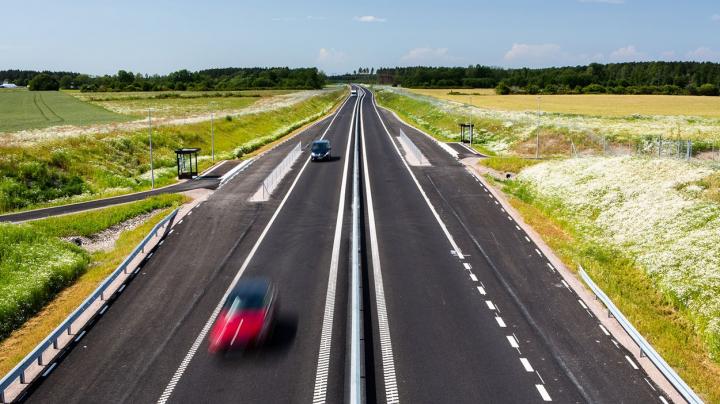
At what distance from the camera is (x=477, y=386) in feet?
46.4

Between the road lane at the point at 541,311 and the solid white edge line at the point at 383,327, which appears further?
the road lane at the point at 541,311

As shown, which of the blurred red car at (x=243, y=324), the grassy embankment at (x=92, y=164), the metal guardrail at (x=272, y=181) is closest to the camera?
the blurred red car at (x=243, y=324)

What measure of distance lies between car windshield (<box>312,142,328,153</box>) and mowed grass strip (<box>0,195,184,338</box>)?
22.5m

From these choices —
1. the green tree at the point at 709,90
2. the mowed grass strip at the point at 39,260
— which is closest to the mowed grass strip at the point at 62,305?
the mowed grass strip at the point at 39,260

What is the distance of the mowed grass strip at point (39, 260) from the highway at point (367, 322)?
3452mm

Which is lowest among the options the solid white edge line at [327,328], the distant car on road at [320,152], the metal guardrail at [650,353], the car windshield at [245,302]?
the solid white edge line at [327,328]

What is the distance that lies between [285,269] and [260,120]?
230ft

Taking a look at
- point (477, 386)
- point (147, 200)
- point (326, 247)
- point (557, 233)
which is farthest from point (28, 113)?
point (477, 386)

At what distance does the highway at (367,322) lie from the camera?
14219mm

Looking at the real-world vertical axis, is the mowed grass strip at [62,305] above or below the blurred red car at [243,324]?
below

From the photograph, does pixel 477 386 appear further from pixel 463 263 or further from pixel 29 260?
pixel 29 260

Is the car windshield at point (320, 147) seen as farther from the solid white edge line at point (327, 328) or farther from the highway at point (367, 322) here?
the solid white edge line at point (327, 328)

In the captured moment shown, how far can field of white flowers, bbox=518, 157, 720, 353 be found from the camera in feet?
65.9

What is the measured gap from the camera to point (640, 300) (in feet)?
66.1
